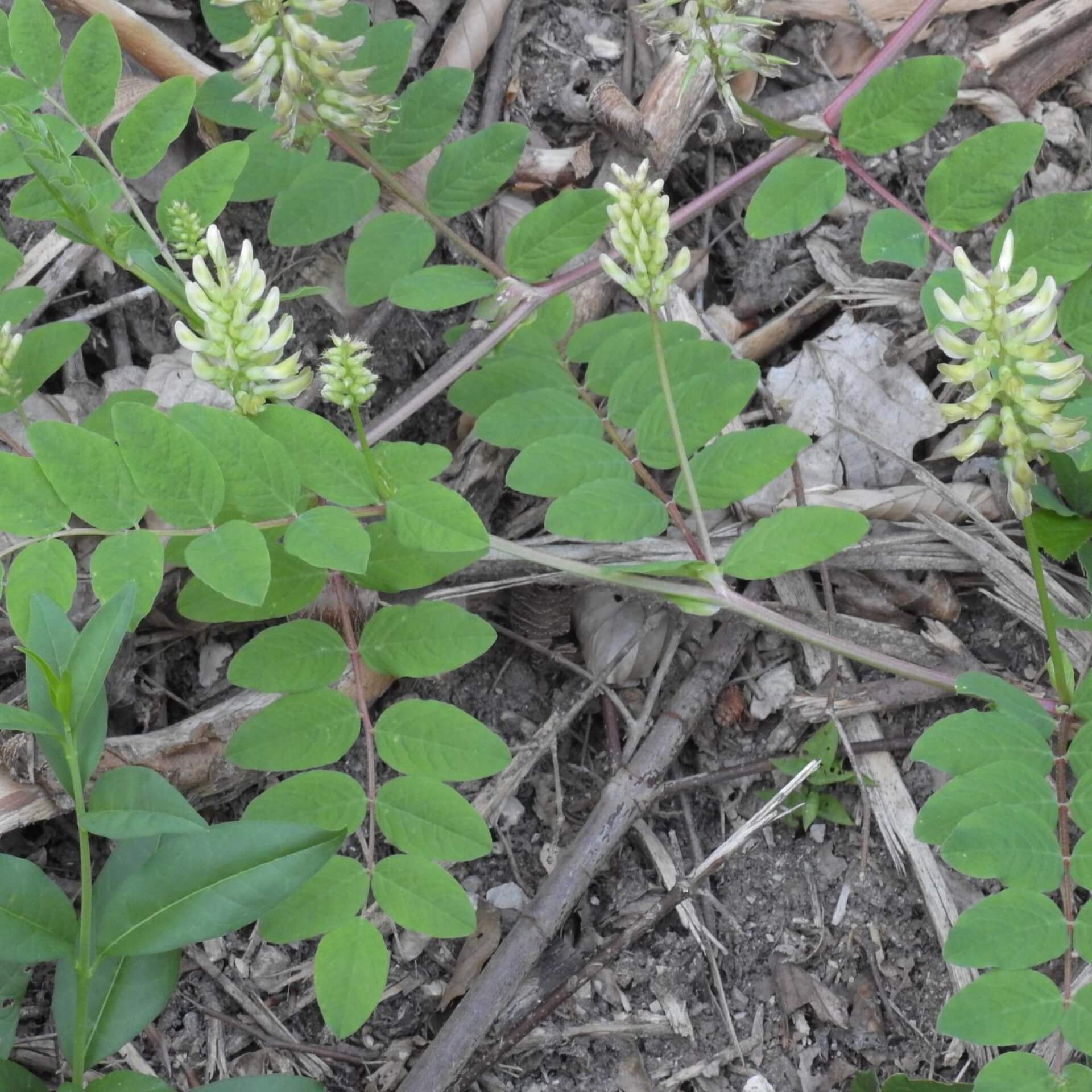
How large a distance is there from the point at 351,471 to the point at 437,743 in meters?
0.61

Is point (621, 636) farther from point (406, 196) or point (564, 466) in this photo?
point (406, 196)

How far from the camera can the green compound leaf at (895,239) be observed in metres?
2.68

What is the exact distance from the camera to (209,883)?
7.18 feet

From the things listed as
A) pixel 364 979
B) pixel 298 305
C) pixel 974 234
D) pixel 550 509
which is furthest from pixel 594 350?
pixel 364 979

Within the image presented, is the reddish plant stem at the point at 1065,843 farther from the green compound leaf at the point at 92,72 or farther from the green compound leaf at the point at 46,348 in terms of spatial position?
the green compound leaf at the point at 92,72

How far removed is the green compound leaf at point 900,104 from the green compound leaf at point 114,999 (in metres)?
2.38

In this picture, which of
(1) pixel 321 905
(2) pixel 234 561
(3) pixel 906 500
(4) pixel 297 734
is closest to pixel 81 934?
(1) pixel 321 905

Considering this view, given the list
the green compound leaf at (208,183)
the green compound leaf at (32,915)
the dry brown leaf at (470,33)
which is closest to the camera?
the green compound leaf at (32,915)

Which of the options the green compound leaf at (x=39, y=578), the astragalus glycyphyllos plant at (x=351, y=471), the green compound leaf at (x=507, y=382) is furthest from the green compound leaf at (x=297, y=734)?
the green compound leaf at (x=507, y=382)

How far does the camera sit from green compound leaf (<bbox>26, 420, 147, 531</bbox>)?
225 centimetres

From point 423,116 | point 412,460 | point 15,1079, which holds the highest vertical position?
point 423,116

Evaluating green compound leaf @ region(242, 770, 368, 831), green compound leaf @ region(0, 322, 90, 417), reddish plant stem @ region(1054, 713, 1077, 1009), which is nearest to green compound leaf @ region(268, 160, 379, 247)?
green compound leaf @ region(0, 322, 90, 417)

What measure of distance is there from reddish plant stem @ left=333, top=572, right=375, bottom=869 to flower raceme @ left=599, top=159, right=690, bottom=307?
98cm

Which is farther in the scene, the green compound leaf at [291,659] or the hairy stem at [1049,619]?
the green compound leaf at [291,659]
